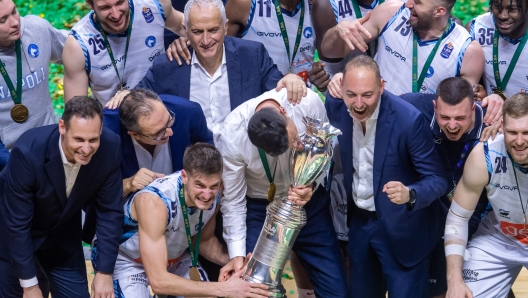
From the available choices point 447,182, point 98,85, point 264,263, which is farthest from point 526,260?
point 98,85

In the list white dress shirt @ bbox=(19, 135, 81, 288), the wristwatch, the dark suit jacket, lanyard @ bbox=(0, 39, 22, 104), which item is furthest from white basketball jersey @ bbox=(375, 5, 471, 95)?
lanyard @ bbox=(0, 39, 22, 104)

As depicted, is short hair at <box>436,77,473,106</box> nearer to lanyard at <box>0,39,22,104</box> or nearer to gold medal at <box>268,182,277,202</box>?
gold medal at <box>268,182,277,202</box>

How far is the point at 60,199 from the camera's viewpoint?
4598mm

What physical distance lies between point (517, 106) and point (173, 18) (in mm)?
2184

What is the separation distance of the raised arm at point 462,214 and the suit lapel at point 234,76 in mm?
1328

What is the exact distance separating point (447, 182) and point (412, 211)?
0.24m

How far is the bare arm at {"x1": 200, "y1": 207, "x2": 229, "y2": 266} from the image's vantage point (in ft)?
16.4

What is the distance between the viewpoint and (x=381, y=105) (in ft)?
15.4

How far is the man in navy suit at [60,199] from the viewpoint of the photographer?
4.39 meters

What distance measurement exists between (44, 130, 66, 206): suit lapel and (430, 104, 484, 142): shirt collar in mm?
2000

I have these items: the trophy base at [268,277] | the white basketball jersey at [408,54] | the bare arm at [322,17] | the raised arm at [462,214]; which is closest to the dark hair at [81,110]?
the trophy base at [268,277]

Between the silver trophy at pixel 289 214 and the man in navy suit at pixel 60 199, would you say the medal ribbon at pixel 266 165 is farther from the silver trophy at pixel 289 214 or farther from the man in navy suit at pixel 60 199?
the man in navy suit at pixel 60 199

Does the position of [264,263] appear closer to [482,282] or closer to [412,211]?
[412,211]

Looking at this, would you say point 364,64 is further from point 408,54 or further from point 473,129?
point 473,129
